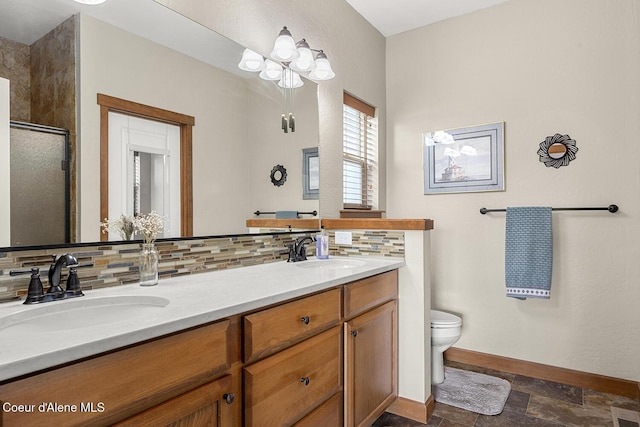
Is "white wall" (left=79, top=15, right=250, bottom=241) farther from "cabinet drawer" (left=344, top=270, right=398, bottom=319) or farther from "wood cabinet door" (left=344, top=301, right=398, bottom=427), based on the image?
"wood cabinet door" (left=344, top=301, right=398, bottom=427)

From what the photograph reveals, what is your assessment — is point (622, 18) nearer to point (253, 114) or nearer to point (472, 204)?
point (472, 204)

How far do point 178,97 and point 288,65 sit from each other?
32.7 inches

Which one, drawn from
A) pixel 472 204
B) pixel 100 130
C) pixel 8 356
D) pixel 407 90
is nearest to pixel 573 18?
pixel 407 90

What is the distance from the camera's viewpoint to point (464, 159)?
288 centimetres

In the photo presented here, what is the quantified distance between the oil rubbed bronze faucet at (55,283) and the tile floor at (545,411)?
1.66 m

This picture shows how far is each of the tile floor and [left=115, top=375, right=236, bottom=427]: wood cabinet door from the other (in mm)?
1283

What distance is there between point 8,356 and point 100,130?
90 centimetres

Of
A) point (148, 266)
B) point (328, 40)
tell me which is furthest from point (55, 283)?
point (328, 40)

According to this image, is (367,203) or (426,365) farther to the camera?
(367,203)

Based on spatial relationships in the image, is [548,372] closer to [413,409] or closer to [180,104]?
[413,409]

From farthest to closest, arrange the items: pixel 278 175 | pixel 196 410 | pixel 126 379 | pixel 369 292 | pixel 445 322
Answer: pixel 445 322 < pixel 278 175 < pixel 369 292 < pixel 196 410 < pixel 126 379

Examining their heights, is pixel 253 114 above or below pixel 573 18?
below

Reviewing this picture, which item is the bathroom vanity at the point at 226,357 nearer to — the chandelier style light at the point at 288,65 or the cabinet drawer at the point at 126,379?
the cabinet drawer at the point at 126,379

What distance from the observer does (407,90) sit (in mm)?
3176
